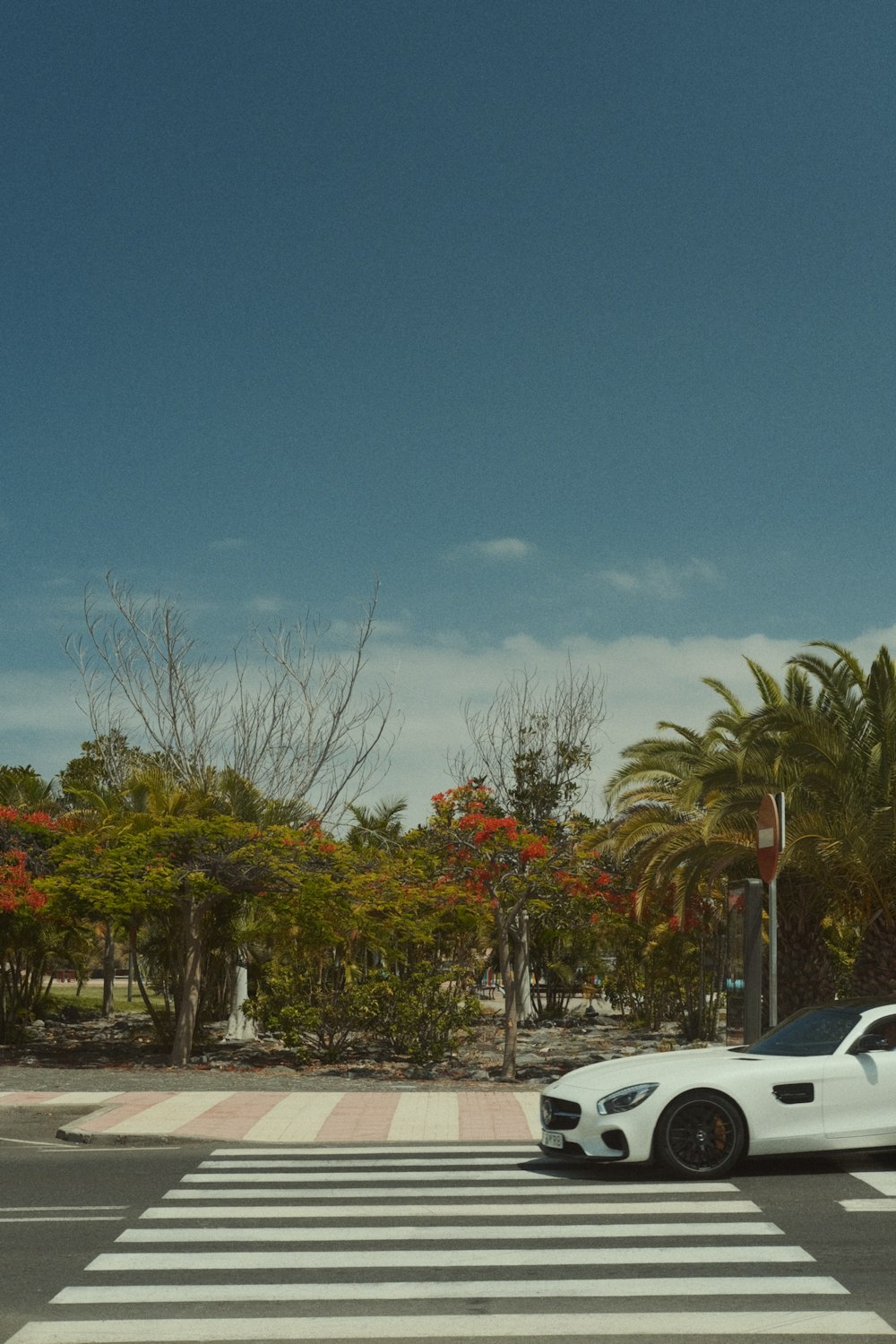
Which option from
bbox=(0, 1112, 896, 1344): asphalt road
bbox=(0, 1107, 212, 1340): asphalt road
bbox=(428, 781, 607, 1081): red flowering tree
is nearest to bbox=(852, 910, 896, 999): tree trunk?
bbox=(428, 781, 607, 1081): red flowering tree

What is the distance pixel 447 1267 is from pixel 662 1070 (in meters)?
3.09

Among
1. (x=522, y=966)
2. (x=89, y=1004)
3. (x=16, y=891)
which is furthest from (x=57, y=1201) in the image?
(x=89, y=1004)

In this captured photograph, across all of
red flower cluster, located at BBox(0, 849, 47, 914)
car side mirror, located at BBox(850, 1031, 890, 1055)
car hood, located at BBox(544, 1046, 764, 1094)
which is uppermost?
red flower cluster, located at BBox(0, 849, 47, 914)

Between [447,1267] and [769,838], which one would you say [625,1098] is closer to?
[447,1267]

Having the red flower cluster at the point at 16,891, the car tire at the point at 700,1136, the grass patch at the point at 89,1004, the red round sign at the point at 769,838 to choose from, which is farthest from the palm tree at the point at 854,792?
the grass patch at the point at 89,1004

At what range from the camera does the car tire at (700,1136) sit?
31.6 feet

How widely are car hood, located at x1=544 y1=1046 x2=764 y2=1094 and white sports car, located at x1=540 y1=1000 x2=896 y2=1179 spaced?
12 millimetres

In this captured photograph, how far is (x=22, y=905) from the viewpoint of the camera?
2033cm

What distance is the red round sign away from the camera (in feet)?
42.8

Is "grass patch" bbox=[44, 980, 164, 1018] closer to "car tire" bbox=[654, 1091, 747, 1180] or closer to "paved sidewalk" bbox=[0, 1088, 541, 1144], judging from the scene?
"paved sidewalk" bbox=[0, 1088, 541, 1144]

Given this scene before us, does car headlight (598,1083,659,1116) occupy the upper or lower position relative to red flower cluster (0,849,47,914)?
lower

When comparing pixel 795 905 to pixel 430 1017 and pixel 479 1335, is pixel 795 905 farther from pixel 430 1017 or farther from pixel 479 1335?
pixel 479 1335

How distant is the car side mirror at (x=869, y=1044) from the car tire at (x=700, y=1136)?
1.07 meters

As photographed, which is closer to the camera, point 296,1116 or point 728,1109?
point 728,1109
